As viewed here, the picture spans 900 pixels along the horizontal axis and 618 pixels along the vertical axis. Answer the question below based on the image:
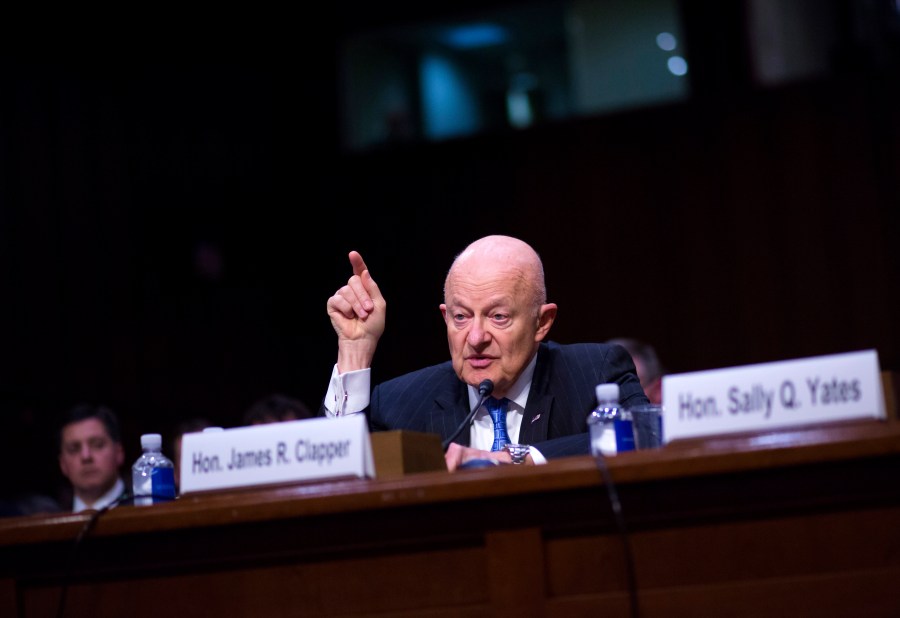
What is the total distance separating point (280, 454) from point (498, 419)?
1.02 meters

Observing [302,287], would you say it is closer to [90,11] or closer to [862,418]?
[90,11]

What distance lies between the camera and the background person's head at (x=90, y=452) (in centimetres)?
417

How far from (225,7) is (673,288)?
2907mm

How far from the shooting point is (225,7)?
243 inches

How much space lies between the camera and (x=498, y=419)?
2.64 metres

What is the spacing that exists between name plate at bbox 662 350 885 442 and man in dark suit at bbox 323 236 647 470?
98 centimetres

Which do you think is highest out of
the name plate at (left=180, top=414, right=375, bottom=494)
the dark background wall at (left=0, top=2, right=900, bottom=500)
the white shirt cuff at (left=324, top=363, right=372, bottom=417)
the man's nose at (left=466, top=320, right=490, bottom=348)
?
the dark background wall at (left=0, top=2, right=900, bottom=500)

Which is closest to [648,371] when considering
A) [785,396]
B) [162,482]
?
[162,482]

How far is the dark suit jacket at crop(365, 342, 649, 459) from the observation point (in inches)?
104

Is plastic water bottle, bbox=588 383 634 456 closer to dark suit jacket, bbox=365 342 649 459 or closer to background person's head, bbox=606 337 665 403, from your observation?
dark suit jacket, bbox=365 342 649 459

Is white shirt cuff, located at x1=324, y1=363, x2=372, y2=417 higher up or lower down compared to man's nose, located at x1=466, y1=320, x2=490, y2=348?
lower down

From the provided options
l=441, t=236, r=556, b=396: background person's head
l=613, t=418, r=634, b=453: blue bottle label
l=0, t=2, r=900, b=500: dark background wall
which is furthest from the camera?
l=0, t=2, r=900, b=500: dark background wall

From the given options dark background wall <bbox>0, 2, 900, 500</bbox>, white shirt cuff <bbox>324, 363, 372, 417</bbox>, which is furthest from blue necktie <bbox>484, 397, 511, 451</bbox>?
dark background wall <bbox>0, 2, 900, 500</bbox>

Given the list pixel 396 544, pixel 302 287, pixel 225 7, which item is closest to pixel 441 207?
pixel 302 287
